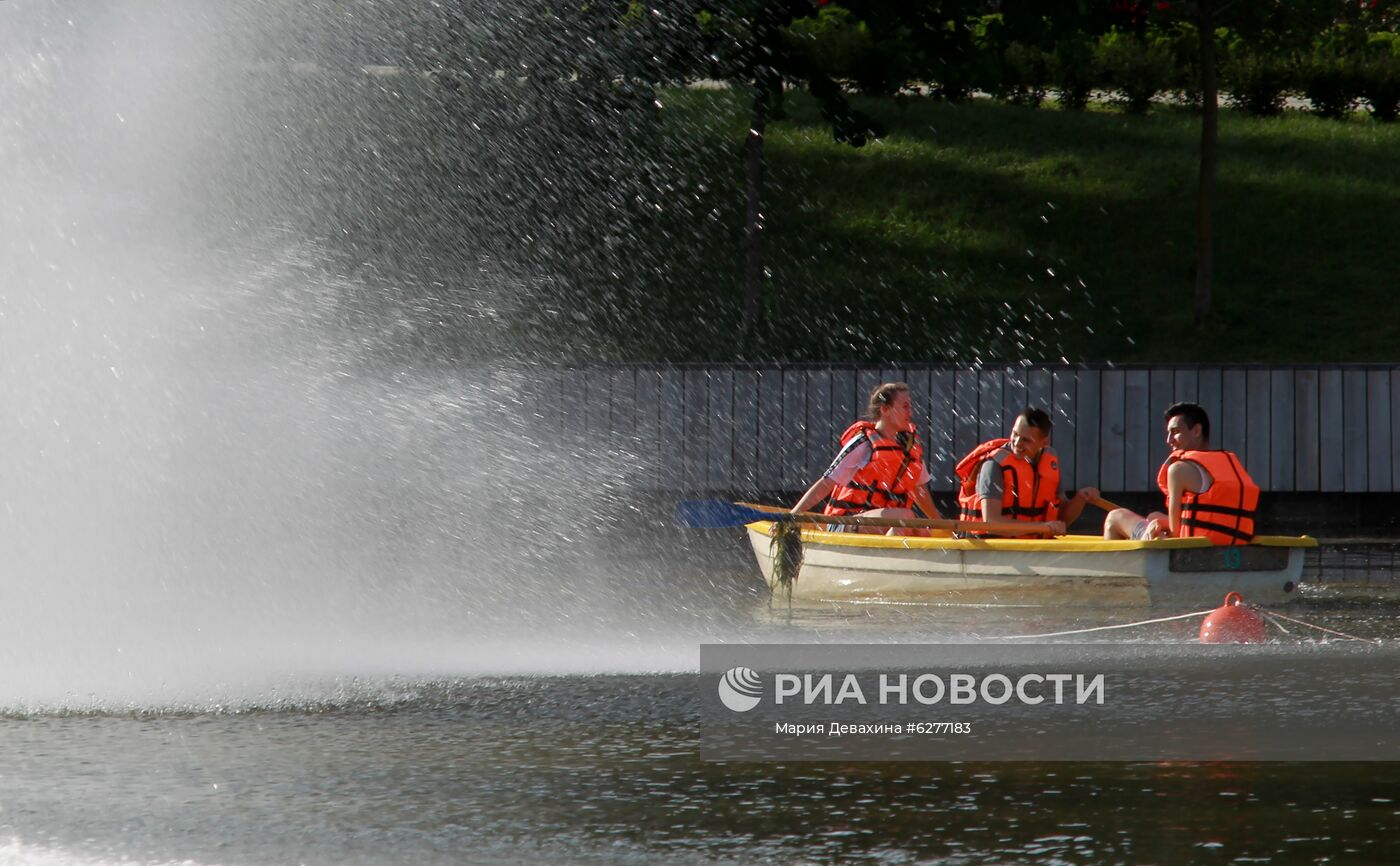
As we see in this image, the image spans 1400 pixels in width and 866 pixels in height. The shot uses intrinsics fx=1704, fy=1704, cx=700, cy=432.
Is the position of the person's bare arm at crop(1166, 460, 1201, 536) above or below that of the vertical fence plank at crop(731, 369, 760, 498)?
below

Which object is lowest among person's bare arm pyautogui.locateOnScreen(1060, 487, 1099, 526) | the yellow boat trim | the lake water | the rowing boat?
the lake water

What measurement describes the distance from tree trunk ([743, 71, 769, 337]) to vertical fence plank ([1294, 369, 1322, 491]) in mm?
7777

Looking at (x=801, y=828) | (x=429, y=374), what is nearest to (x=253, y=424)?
(x=801, y=828)

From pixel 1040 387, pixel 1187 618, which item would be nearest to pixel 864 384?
pixel 1040 387

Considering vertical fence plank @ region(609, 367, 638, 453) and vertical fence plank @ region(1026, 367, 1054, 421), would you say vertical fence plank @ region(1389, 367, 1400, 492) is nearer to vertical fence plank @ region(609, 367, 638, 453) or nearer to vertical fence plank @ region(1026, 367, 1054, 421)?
vertical fence plank @ region(1026, 367, 1054, 421)

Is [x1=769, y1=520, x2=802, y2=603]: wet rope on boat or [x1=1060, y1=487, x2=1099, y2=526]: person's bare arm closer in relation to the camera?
A: [x1=769, y1=520, x2=802, y2=603]: wet rope on boat

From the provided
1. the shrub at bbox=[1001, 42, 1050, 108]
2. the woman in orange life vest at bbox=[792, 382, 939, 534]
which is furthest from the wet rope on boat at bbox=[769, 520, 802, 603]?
the shrub at bbox=[1001, 42, 1050, 108]

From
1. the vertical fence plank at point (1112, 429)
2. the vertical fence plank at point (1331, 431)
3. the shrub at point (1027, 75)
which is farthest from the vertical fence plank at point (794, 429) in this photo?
the shrub at point (1027, 75)

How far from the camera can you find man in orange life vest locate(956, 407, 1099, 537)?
1373cm

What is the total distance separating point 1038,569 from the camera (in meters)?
13.1

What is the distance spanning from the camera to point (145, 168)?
13.7 m

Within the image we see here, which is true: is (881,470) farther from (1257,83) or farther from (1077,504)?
(1257,83)

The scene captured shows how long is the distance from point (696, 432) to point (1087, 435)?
4880 mm

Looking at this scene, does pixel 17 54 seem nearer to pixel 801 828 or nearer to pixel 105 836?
pixel 105 836
